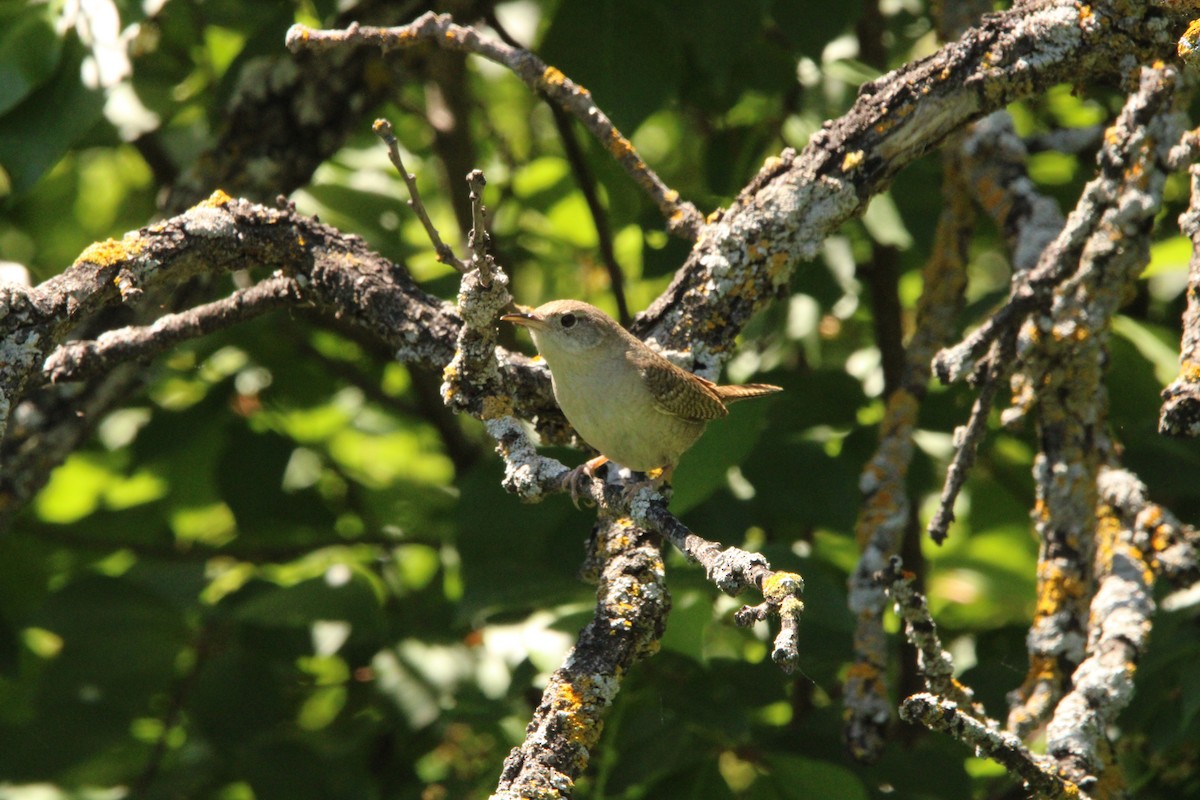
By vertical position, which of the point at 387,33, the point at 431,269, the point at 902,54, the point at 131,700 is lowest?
the point at 131,700

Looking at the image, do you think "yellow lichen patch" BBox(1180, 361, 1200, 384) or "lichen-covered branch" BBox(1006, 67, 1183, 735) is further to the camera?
"lichen-covered branch" BBox(1006, 67, 1183, 735)

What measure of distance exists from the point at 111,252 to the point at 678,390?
118 cm

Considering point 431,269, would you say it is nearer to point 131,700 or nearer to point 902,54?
point 131,700

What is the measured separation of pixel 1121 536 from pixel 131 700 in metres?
2.74

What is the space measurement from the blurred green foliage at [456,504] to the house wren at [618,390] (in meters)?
0.10

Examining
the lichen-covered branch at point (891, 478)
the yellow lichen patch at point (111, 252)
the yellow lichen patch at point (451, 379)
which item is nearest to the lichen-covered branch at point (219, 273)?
the yellow lichen patch at point (111, 252)

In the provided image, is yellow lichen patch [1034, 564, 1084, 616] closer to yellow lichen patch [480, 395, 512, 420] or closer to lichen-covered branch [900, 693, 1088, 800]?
lichen-covered branch [900, 693, 1088, 800]

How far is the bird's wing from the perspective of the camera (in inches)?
95.6

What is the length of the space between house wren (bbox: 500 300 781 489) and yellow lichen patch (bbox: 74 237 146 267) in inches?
33.4

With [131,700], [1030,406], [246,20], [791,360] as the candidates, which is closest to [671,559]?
[1030,406]

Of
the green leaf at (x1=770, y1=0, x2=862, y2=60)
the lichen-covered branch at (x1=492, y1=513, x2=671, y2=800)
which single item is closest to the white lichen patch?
the lichen-covered branch at (x1=492, y1=513, x2=671, y2=800)

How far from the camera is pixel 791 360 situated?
14.2 ft

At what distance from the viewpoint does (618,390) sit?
2586mm

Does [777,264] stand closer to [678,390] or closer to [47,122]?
[678,390]
